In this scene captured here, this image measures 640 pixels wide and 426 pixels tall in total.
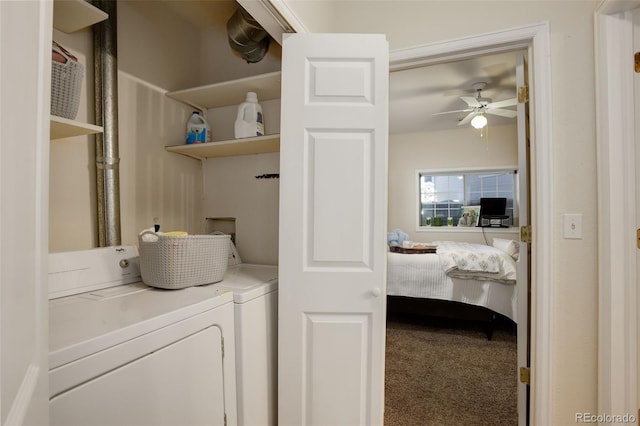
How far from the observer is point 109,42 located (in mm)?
1509

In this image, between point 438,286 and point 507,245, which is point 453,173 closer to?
point 507,245

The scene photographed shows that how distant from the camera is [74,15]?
129 centimetres

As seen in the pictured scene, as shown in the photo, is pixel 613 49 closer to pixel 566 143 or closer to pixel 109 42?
pixel 566 143

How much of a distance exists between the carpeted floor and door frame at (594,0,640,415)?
70 cm

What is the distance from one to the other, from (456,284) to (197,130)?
2.72 metres

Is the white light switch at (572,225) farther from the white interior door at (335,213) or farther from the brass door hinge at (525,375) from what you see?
the white interior door at (335,213)

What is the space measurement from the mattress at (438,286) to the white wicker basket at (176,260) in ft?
8.04

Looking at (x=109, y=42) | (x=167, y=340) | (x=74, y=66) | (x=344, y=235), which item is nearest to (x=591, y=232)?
(x=344, y=235)

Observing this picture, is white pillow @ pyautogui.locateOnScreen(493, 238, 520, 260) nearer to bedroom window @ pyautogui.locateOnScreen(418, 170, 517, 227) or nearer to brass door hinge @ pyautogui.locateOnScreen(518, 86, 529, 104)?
bedroom window @ pyautogui.locateOnScreen(418, 170, 517, 227)

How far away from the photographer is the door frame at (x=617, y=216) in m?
1.34

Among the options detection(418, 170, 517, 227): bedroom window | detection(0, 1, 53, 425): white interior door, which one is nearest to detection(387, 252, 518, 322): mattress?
detection(418, 170, 517, 227): bedroom window

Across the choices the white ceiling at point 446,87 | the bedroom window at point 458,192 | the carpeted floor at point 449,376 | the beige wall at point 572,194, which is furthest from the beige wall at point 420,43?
the bedroom window at point 458,192

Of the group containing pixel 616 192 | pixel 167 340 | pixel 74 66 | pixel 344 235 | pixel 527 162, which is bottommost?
pixel 167 340

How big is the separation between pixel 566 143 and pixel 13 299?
1.88m
